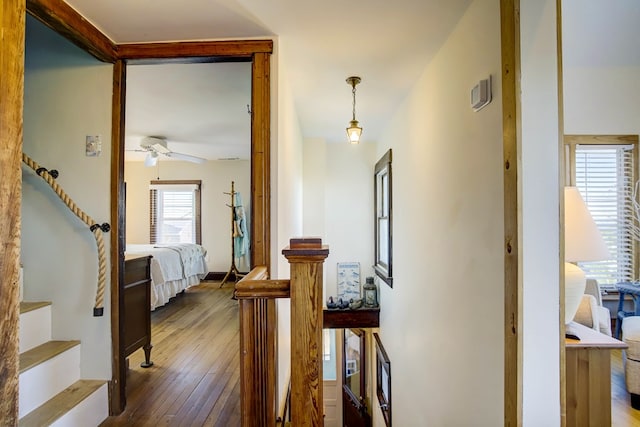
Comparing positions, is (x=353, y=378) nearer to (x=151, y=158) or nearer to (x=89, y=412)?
(x=89, y=412)

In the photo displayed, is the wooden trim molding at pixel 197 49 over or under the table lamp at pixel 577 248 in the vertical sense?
over

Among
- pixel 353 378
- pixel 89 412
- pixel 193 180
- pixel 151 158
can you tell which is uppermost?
pixel 151 158

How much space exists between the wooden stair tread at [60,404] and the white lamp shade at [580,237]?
103 inches

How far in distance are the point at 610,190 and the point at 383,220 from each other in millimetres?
2456

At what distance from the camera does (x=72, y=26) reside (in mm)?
1715

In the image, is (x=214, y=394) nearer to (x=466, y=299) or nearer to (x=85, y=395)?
(x=85, y=395)

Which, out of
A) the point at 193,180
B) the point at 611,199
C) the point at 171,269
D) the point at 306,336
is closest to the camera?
the point at 306,336

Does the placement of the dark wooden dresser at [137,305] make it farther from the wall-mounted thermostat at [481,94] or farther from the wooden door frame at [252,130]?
the wall-mounted thermostat at [481,94]

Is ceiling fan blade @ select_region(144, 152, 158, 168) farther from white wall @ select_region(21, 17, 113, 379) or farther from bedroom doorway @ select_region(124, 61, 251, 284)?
white wall @ select_region(21, 17, 113, 379)

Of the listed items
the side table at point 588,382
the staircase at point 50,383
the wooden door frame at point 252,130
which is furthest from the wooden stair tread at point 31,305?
the side table at point 588,382

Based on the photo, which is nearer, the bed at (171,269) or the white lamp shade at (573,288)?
the white lamp shade at (573,288)

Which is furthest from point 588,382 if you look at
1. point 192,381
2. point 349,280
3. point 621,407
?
point 349,280

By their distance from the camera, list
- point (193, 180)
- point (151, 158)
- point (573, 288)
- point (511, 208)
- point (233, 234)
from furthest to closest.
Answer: point (193, 180), point (233, 234), point (151, 158), point (573, 288), point (511, 208)

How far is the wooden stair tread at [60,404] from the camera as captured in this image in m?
1.64
